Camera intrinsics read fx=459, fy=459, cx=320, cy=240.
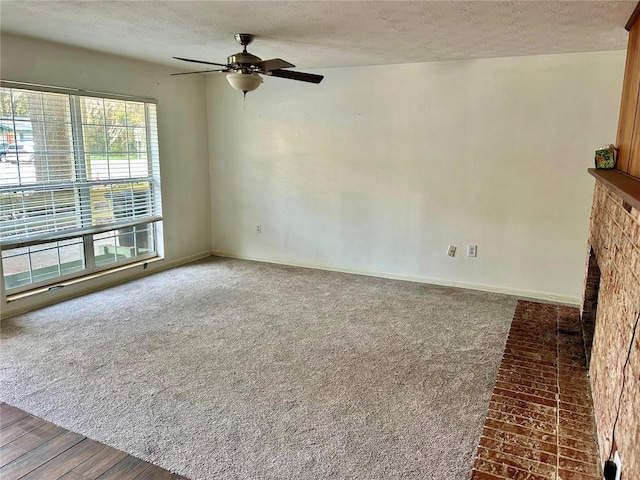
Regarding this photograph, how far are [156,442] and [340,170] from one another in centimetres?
348

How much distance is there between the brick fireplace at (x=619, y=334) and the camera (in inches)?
53.8

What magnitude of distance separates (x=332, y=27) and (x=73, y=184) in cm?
273

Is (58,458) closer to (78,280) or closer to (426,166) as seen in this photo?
(78,280)

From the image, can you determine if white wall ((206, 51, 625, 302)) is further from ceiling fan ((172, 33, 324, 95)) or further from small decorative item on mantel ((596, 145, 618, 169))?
ceiling fan ((172, 33, 324, 95))

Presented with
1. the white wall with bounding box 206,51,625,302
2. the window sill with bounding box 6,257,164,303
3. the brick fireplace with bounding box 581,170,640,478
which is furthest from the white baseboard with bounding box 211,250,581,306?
the brick fireplace with bounding box 581,170,640,478

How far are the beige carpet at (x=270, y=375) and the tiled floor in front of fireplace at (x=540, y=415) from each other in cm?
20

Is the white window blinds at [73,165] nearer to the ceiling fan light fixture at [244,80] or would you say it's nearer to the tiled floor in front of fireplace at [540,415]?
the ceiling fan light fixture at [244,80]

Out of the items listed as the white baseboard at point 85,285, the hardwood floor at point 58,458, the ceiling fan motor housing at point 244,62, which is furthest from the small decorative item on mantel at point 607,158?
the white baseboard at point 85,285

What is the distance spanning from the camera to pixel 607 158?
112 inches

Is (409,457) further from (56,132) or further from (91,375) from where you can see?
(56,132)

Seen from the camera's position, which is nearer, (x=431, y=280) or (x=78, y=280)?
(x=78, y=280)

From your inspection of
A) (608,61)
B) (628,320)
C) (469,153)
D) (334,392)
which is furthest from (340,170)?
(628,320)

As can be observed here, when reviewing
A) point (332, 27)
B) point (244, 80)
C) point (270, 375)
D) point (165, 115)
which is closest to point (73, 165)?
point (165, 115)

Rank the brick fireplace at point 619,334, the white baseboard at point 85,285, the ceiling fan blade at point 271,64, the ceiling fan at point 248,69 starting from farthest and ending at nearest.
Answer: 1. the white baseboard at point 85,285
2. the ceiling fan at point 248,69
3. the ceiling fan blade at point 271,64
4. the brick fireplace at point 619,334
